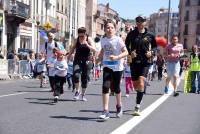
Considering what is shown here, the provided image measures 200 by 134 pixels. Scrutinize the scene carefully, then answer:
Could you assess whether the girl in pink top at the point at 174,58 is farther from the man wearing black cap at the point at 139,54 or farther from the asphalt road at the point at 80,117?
the man wearing black cap at the point at 139,54

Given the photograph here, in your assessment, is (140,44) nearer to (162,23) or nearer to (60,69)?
(60,69)

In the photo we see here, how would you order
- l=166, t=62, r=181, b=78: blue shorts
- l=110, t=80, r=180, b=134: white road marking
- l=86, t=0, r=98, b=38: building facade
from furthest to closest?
1. l=86, t=0, r=98, b=38: building facade
2. l=166, t=62, r=181, b=78: blue shorts
3. l=110, t=80, r=180, b=134: white road marking

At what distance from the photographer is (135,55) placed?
1071cm

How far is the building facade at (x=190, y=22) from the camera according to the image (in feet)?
407

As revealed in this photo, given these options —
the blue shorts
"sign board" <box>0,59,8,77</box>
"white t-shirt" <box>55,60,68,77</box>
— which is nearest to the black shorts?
"white t-shirt" <box>55,60,68,77</box>

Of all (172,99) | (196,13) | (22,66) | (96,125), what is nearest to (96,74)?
(22,66)

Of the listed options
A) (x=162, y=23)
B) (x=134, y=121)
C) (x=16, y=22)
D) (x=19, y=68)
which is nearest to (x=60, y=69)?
(x=134, y=121)

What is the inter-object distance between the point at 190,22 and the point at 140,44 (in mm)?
116192

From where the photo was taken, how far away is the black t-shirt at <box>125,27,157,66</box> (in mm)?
10789

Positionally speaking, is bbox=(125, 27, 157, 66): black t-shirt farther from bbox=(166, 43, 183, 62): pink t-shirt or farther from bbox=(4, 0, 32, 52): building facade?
bbox=(4, 0, 32, 52): building facade

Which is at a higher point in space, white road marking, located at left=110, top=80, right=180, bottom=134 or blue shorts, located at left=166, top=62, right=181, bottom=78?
blue shorts, located at left=166, top=62, right=181, bottom=78

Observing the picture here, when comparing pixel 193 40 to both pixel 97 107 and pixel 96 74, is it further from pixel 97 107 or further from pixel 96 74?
pixel 97 107

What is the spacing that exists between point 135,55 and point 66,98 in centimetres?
371

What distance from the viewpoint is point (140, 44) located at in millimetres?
10812
